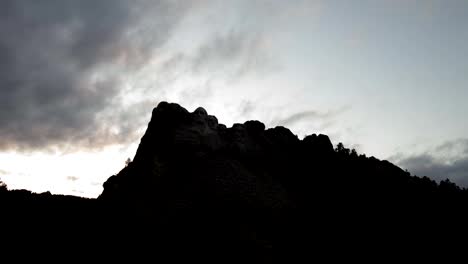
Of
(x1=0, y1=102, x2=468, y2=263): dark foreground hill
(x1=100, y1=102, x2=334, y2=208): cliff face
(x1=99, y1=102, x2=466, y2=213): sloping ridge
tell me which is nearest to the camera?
(x1=0, y1=102, x2=468, y2=263): dark foreground hill

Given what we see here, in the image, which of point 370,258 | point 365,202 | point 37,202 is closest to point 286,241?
point 370,258

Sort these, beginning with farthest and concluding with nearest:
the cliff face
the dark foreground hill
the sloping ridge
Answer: the sloping ridge → the cliff face → the dark foreground hill

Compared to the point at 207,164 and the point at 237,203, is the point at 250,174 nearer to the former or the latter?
the point at 237,203

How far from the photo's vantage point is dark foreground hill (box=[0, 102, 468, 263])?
26000mm

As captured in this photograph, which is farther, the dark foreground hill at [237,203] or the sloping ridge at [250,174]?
the sloping ridge at [250,174]

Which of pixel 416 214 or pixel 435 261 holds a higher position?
pixel 416 214

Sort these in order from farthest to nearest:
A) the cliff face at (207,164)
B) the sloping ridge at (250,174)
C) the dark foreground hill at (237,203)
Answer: the sloping ridge at (250,174) → the cliff face at (207,164) → the dark foreground hill at (237,203)

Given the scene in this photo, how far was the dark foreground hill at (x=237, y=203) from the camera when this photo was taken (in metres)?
26.0

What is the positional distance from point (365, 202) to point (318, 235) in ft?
19.2

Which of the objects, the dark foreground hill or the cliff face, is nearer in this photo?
the dark foreground hill

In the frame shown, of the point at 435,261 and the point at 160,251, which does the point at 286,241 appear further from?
the point at 435,261

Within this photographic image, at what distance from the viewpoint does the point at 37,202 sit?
3253 cm

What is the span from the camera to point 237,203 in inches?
1072

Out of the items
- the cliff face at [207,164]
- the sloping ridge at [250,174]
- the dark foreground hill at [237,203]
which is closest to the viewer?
the dark foreground hill at [237,203]
